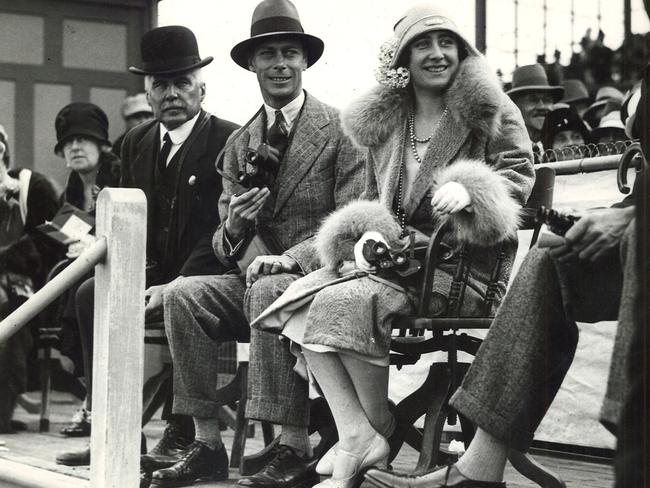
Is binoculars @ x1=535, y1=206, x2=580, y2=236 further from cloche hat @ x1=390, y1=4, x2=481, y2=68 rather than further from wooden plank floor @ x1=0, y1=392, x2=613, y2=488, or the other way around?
wooden plank floor @ x1=0, y1=392, x2=613, y2=488

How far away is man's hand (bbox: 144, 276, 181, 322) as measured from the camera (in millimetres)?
4789

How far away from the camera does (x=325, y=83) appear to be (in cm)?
659

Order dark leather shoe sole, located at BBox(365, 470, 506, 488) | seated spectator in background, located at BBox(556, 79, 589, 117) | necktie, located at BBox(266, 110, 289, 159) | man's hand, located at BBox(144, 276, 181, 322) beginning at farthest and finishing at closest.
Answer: seated spectator in background, located at BBox(556, 79, 589, 117), man's hand, located at BBox(144, 276, 181, 322), necktie, located at BBox(266, 110, 289, 159), dark leather shoe sole, located at BBox(365, 470, 506, 488)

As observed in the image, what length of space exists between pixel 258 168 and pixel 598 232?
74.8 inches

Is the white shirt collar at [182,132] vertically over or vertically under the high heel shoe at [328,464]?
over

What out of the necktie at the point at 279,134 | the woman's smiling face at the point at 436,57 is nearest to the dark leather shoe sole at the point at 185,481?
the necktie at the point at 279,134

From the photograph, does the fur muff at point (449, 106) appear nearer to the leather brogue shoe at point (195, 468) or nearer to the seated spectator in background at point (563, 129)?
the leather brogue shoe at point (195, 468)

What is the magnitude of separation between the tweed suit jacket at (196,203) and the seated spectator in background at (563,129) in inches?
75.1

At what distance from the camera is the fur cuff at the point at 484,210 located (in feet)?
11.6

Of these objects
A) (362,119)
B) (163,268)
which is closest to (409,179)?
(362,119)

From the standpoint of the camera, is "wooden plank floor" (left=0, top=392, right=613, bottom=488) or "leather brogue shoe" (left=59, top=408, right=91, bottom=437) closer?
"wooden plank floor" (left=0, top=392, right=613, bottom=488)

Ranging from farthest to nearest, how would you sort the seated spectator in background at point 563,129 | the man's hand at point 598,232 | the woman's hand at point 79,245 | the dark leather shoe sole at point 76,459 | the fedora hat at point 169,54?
the seated spectator in background at point 563,129, the woman's hand at point 79,245, the fedora hat at point 169,54, the dark leather shoe sole at point 76,459, the man's hand at point 598,232

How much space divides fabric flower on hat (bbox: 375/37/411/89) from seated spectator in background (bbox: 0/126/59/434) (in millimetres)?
3521

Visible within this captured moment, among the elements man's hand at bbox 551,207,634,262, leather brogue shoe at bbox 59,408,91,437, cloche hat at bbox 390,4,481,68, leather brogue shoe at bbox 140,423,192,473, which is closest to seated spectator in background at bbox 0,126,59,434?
leather brogue shoe at bbox 59,408,91,437
